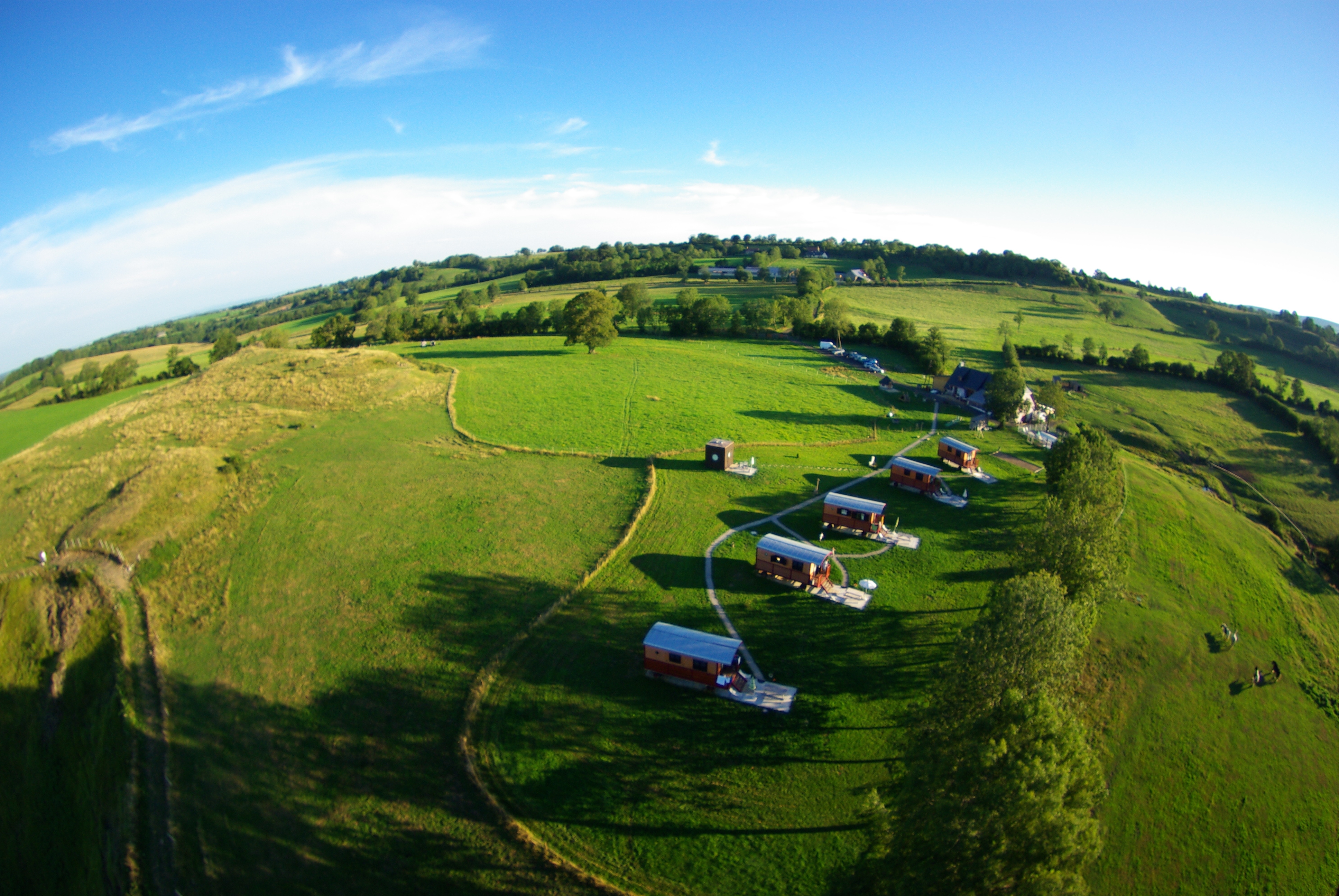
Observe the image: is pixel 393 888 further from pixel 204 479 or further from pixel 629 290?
pixel 629 290

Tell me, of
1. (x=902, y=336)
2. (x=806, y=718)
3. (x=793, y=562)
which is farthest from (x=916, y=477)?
(x=902, y=336)

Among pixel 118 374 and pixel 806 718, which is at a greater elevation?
pixel 118 374

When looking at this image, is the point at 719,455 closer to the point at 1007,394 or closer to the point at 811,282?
the point at 1007,394

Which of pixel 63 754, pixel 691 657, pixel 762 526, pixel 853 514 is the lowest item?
pixel 63 754

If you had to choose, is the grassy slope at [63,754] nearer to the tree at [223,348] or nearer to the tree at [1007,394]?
the tree at [1007,394]

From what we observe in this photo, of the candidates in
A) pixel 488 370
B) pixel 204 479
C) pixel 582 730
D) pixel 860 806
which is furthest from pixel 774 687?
pixel 488 370
